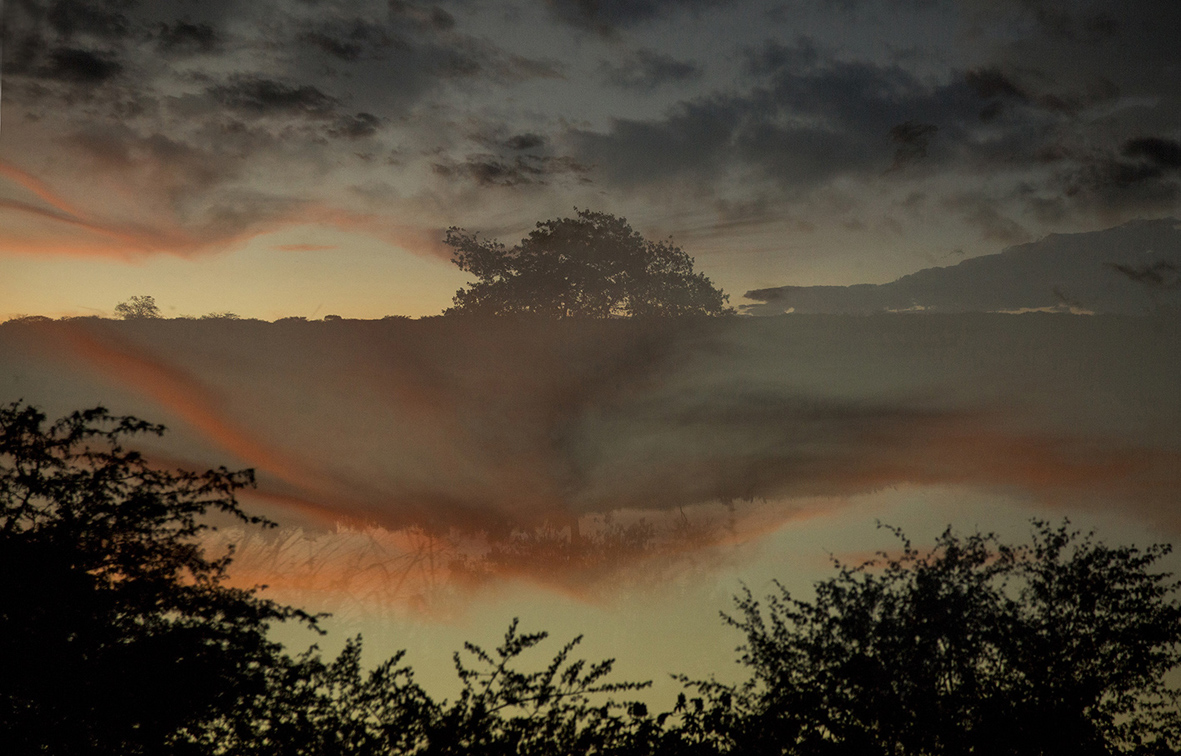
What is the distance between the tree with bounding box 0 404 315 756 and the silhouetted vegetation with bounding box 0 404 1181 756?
0.03 m

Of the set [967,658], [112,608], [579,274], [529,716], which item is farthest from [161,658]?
[579,274]

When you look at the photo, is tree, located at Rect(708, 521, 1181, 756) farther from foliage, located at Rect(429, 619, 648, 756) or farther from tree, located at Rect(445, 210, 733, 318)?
tree, located at Rect(445, 210, 733, 318)

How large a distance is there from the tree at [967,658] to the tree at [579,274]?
121 feet

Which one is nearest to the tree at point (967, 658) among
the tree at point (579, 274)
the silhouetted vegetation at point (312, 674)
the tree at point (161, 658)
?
Result: the silhouetted vegetation at point (312, 674)

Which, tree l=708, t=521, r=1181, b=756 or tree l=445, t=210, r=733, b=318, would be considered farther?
tree l=445, t=210, r=733, b=318

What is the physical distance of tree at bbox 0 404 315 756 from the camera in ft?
31.2

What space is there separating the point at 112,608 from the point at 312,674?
11.7 feet

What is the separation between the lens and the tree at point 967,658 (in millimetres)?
12445

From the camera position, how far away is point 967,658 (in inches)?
639

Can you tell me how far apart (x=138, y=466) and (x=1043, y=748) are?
18.8 meters

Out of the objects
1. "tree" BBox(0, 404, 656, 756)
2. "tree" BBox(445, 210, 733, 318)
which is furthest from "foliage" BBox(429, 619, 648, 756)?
"tree" BBox(445, 210, 733, 318)

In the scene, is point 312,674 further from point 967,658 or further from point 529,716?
point 967,658

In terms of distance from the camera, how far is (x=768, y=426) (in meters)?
61.2

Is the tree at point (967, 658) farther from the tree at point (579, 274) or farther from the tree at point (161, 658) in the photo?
the tree at point (579, 274)
